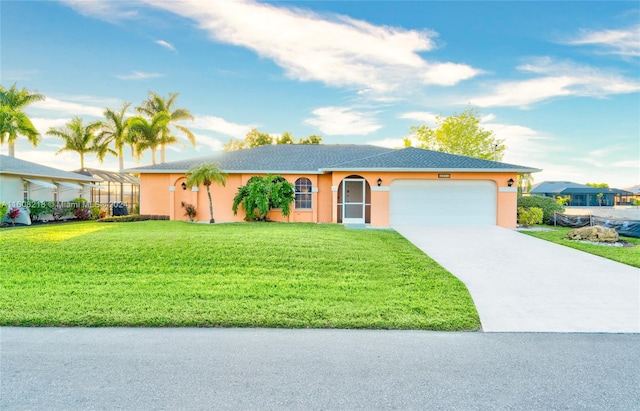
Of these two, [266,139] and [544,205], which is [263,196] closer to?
[544,205]

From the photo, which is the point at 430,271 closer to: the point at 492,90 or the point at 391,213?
the point at 391,213

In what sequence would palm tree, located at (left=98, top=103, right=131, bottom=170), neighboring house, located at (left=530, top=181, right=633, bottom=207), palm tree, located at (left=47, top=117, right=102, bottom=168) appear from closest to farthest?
palm tree, located at (left=98, top=103, right=131, bottom=170) → palm tree, located at (left=47, top=117, right=102, bottom=168) → neighboring house, located at (left=530, top=181, right=633, bottom=207)

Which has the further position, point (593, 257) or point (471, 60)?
point (471, 60)

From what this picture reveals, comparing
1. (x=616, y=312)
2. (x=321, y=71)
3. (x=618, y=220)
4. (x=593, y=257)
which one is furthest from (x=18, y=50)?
(x=618, y=220)

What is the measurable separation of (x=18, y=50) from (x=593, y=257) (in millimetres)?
23769

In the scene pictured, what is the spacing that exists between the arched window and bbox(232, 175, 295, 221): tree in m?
0.60

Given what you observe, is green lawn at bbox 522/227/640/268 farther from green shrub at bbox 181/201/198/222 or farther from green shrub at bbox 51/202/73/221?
green shrub at bbox 51/202/73/221

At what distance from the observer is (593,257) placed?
9648mm

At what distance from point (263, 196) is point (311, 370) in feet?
43.8

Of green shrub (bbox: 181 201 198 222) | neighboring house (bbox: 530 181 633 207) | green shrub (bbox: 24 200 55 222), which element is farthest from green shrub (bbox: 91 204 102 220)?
neighboring house (bbox: 530 181 633 207)

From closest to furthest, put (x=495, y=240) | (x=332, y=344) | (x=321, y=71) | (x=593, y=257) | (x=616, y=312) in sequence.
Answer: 1. (x=332, y=344)
2. (x=616, y=312)
3. (x=593, y=257)
4. (x=495, y=240)
5. (x=321, y=71)

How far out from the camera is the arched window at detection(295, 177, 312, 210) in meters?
17.6

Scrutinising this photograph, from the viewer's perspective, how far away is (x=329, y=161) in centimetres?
1877

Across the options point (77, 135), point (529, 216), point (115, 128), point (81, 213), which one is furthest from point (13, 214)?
point (529, 216)
